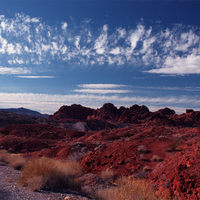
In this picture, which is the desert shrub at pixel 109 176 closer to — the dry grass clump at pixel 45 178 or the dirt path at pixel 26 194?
the dry grass clump at pixel 45 178

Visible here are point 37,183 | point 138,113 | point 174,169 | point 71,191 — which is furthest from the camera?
point 138,113

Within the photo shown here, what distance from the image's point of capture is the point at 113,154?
40.9 feet

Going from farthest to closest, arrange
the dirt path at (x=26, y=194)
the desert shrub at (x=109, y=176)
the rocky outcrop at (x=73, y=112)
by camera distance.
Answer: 1. the rocky outcrop at (x=73, y=112)
2. the desert shrub at (x=109, y=176)
3. the dirt path at (x=26, y=194)

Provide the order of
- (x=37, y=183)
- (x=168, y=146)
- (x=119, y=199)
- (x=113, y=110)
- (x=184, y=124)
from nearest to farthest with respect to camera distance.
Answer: (x=119, y=199), (x=37, y=183), (x=168, y=146), (x=184, y=124), (x=113, y=110)

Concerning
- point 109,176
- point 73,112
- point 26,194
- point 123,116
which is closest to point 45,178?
point 26,194

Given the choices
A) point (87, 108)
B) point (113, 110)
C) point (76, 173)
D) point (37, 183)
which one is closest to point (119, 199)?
point (37, 183)

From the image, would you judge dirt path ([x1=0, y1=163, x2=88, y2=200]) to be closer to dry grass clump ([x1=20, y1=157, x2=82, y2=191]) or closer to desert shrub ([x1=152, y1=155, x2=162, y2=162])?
dry grass clump ([x1=20, y1=157, x2=82, y2=191])

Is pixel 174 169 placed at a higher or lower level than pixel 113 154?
higher

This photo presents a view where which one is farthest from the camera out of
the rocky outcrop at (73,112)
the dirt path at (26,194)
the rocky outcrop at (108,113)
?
the rocky outcrop at (73,112)

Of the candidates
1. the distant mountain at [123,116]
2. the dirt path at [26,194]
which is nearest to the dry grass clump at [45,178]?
the dirt path at [26,194]

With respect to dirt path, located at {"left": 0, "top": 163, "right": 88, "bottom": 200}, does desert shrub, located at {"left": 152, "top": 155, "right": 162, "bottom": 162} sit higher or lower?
lower

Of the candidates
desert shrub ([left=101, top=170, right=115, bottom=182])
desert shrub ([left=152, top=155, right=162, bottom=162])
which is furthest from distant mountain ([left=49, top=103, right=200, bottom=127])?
desert shrub ([left=101, top=170, right=115, bottom=182])

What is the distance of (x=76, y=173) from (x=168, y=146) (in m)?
7.29

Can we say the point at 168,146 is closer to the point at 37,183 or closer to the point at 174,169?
the point at 174,169
